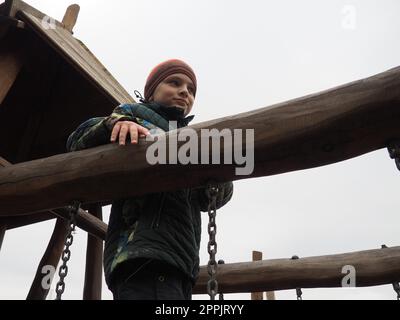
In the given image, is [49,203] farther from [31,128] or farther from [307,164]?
[31,128]

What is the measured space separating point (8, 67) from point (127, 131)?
1.44 m

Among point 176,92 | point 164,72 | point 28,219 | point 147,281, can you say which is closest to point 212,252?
point 147,281

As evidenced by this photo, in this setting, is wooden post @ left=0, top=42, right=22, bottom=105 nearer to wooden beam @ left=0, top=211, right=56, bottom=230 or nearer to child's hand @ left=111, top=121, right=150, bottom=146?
child's hand @ left=111, top=121, right=150, bottom=146

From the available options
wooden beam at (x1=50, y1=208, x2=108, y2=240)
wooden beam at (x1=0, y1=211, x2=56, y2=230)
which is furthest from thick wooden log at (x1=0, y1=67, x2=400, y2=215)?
wooden beam at (x1=0, y1=211, x2=56, y2=230)

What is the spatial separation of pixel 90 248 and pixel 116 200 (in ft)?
6.65

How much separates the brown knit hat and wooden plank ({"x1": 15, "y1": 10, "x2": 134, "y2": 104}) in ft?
2.55

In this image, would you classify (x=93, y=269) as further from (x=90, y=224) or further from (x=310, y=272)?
(x=310, y=272)

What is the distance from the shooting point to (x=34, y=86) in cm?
346

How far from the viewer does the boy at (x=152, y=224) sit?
1.64 metres

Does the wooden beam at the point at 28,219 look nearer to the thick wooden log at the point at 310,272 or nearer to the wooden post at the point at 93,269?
the wooden post at the point at 93,269

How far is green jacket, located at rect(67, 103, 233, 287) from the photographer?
1.68 m

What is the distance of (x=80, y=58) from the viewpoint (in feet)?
10.6
